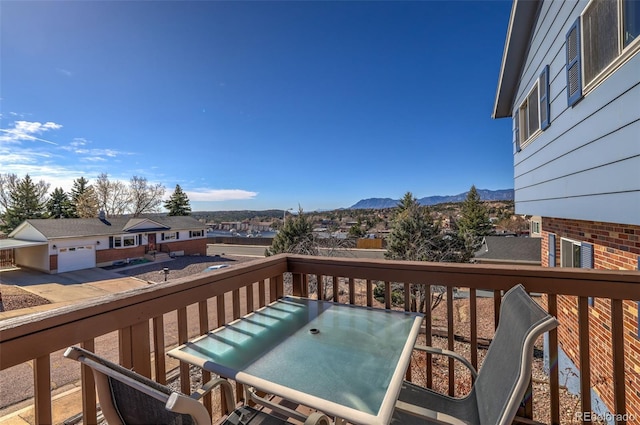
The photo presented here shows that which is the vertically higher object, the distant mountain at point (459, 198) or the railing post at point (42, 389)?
the distant mountain at point (459, 198)

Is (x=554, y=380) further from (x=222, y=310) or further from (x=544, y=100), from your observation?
(x=544, y=100)

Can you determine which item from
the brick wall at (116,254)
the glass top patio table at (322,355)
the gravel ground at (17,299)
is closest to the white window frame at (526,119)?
the glass top patio table at (322,355)

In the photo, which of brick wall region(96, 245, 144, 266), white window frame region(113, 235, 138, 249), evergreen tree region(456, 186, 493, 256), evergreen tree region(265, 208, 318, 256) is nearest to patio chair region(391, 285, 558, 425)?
evergreen tree region(265, 208, 318, 256)

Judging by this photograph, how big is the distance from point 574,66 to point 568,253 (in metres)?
2.59

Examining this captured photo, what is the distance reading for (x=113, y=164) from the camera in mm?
26438

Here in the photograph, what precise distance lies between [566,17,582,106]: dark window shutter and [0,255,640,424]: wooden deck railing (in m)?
2.64

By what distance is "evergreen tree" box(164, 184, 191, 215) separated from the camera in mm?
32938

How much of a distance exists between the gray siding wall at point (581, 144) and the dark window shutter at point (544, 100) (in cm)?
10

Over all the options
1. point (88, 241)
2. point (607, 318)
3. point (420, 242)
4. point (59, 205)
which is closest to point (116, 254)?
point (88, 241)

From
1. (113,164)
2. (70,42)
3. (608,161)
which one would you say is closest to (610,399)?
(608,161)

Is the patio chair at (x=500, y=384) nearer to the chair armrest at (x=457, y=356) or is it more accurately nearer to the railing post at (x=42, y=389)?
the chair armrest at (x=457, y=356)

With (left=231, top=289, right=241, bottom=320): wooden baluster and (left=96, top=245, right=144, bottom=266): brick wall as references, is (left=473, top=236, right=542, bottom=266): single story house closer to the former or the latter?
(left=231, top=289, right=241, bottom=320): wooden baluster

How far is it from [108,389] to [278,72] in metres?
9.30

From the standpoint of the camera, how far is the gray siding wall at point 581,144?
223 cm
